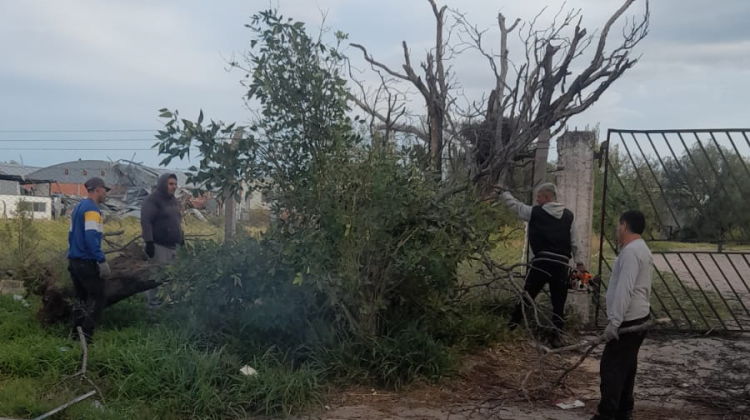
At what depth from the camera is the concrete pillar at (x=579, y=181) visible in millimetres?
7535

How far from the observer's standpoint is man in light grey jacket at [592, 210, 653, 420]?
440 centimetres

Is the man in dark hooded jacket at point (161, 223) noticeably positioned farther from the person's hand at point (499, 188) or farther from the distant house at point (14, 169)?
the distant house at point (14, 169)

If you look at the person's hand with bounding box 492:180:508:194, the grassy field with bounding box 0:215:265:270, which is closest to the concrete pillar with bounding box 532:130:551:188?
the person's hand with bounding box 492:180:508:194

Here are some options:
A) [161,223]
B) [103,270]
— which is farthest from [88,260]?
[161,223]

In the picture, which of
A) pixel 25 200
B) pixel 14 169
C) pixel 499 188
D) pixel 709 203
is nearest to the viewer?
pixel 499 188

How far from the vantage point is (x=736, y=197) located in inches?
298

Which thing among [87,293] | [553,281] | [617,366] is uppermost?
[553,281]

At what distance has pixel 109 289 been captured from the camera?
6328 mm

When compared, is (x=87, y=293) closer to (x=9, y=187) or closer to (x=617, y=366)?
(x=617, y=366)

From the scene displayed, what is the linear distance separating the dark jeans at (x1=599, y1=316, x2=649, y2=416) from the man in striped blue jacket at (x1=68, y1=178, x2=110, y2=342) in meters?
4.33

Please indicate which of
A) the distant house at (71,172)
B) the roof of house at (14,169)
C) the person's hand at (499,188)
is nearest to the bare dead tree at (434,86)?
the person's hand at (499,188)

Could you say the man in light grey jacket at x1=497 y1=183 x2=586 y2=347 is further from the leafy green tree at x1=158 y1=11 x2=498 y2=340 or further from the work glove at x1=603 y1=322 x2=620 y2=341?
the work glove at x1=603 y1=322 x2=620 y2=341

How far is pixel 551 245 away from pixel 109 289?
174 inches

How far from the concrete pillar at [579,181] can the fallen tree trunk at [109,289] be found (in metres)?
4.53
